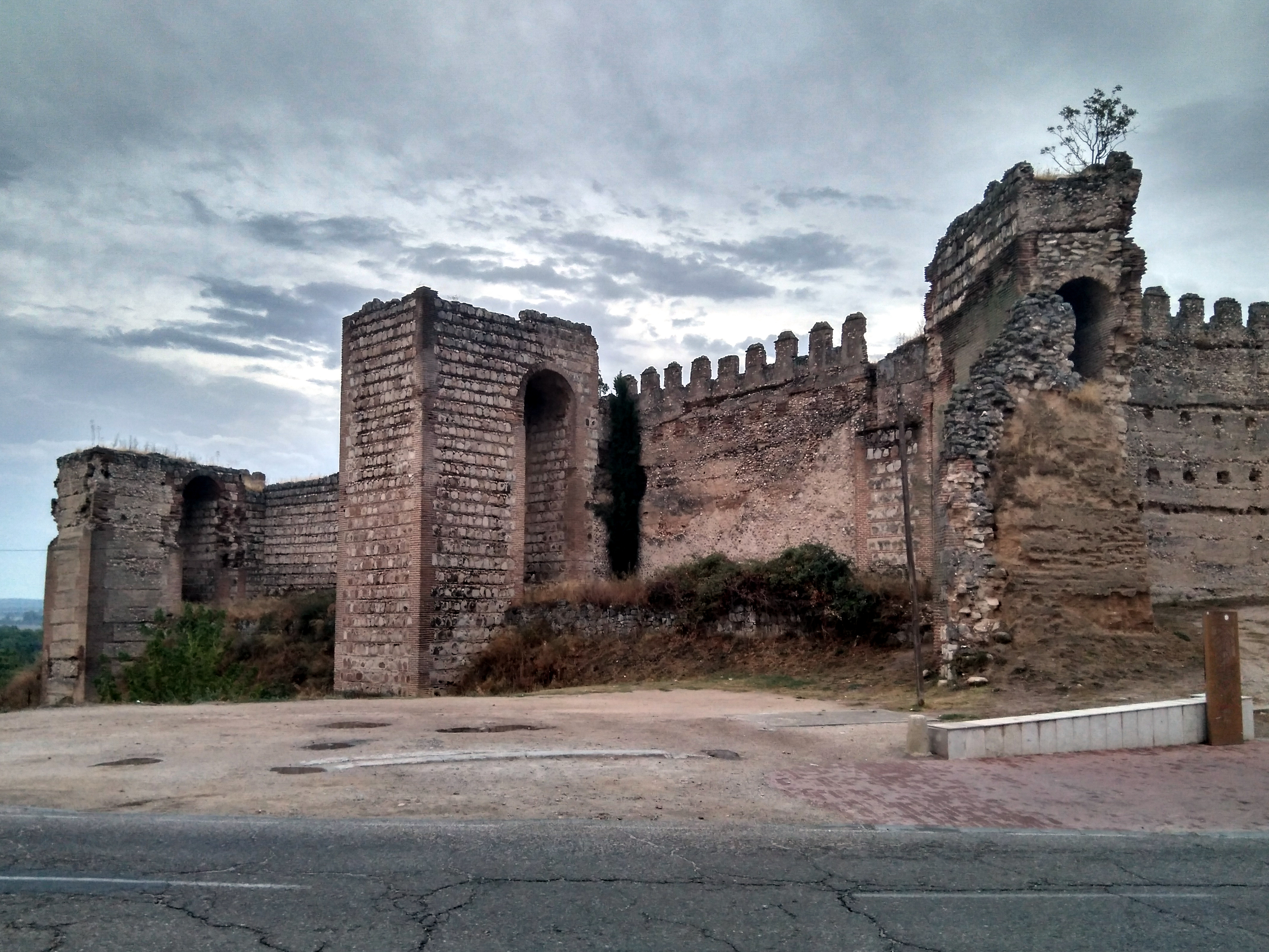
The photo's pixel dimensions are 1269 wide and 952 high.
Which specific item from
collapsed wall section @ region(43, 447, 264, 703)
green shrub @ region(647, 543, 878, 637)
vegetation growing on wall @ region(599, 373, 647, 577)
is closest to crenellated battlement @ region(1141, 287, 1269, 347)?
green shrub @ region(647, 543, 878, 637)

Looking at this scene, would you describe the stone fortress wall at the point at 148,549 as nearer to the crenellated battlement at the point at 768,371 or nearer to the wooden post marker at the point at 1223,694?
the crenellated battlement at the point at 768,371

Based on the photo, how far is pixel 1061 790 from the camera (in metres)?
8.43

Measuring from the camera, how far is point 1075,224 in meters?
15.0

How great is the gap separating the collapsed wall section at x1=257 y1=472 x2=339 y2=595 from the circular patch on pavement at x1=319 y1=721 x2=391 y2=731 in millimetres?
16044

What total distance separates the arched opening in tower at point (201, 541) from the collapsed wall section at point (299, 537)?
48.8 inches

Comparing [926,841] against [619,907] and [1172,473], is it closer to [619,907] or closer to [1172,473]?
[619,907]

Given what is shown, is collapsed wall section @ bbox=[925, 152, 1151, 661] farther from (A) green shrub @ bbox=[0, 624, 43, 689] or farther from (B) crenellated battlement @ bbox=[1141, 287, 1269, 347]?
(A) green shrub @ bbox=[0, 624, 43, 689]

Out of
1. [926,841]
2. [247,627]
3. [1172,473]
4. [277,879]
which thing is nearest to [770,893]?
[926,841]

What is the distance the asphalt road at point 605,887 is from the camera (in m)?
4.76

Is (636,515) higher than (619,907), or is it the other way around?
(636,515)

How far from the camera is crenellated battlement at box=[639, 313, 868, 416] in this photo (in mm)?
21328

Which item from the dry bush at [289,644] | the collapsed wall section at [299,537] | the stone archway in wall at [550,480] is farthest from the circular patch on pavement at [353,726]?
the collapsed wall section at [299,537]

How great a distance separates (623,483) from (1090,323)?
11.6 m

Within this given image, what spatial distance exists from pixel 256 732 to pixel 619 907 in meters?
7.23
